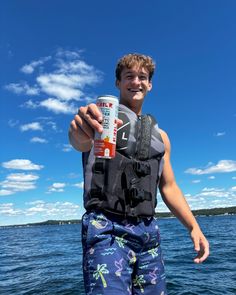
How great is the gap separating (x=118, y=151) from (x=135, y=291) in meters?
1.43

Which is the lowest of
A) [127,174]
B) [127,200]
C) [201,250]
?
[201,250]

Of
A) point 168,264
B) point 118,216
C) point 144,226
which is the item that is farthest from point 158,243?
point 168,264

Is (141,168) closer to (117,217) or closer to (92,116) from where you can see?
(117,217)

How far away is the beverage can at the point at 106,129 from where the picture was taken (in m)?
2.79

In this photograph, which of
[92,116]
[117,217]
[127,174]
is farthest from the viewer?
[127,174]

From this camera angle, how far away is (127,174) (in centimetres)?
366

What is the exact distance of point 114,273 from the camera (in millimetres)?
3260

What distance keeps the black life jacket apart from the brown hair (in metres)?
0.46

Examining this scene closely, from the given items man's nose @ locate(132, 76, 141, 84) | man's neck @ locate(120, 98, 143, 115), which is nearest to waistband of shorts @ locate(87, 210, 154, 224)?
man's neck @ locate(120, 98, 143, 115)

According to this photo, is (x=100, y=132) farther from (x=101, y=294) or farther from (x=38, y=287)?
(x=38, y=287)

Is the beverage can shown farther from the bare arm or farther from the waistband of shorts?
the bare arm

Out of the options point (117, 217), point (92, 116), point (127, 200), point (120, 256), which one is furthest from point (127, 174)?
point (92, 116)

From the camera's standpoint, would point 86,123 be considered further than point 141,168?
No

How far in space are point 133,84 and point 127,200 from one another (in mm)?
1328
